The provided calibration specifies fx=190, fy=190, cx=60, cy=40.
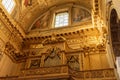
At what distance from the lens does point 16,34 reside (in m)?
14.0

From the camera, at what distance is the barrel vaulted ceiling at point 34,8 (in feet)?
49.7

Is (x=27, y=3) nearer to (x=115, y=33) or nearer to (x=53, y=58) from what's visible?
(x=53, y=58)

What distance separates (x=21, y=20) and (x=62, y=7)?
3.90m

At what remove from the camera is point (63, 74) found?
31.8 feet

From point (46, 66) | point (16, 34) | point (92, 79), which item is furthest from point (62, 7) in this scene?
point (92, 79)

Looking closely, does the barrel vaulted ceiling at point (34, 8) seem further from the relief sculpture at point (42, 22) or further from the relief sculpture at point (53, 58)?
the relief sculpture at point (53, 58)

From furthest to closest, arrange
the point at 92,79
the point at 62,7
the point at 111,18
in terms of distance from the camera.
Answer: the point at 62,7
the point at 92,79
the point at 111,18

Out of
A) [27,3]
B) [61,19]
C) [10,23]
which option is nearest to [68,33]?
[61,19]

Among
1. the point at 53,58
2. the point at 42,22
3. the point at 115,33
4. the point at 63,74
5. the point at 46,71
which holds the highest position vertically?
the point at 42,22

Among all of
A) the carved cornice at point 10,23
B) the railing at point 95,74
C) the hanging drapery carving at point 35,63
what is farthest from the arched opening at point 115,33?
the carved cornice at point 10,23

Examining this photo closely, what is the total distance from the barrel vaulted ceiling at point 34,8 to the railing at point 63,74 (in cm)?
565

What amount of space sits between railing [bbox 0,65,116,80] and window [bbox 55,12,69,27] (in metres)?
5.89

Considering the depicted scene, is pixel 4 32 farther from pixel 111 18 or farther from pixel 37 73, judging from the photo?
pixel 111 18

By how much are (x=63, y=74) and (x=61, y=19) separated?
284 inches
